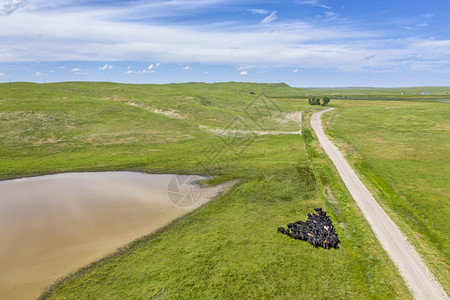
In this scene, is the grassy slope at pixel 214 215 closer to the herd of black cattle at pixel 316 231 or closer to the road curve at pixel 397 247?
the herd of black cattle at pixel 316 231

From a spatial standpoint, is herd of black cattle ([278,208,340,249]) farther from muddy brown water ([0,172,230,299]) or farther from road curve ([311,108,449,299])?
muddy brown water ([0,172,230,299])

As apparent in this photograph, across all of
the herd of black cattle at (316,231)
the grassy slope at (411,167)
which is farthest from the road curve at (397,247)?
the herd of black cattle at (316,231)

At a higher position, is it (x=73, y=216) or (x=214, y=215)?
(x=73, y=216)

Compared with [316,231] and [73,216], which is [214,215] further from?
[73,216]

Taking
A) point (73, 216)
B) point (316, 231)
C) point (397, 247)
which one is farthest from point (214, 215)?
point (397, 247)

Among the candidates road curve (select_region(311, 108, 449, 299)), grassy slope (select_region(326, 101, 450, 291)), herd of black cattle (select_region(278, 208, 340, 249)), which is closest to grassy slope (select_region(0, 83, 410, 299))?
Answer: herd of black cattle (select_region(278, 208, 340, 249))

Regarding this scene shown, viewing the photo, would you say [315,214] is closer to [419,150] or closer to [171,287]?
[171,287]

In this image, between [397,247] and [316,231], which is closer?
[397,247]

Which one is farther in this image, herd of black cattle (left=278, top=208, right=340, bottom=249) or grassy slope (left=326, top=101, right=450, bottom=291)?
grassy slope (left=326, top=101, right=450, bottom=291)
